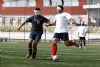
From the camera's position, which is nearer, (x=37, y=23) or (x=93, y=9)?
(x=37, y=23)

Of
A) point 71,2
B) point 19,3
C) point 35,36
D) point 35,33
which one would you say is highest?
point 35,33

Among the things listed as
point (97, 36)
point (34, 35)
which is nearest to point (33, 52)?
point (34, 35)

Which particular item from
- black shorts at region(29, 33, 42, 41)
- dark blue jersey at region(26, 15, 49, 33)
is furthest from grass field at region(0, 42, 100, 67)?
dark blue jersey at region(26, 15, 49, 33)

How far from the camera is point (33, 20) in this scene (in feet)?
59.4

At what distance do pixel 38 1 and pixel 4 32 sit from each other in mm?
22179

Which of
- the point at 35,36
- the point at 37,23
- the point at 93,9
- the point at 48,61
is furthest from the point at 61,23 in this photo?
the point at 93,9

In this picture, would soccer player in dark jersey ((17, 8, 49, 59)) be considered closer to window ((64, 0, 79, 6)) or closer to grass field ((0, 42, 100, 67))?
grass field ((0, 42, 100, 67))

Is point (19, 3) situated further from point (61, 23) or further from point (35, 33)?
point (61, 23)

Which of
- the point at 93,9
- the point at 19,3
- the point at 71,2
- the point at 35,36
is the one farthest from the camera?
the point at 19,3

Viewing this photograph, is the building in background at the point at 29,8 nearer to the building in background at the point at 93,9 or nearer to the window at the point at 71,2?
the window at the point at 71,2

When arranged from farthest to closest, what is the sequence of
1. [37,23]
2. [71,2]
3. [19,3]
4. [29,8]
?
[19,3], [29,8], [71,2], [37,23]

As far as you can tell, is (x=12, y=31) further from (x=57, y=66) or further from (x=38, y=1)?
(x=57, y=66)

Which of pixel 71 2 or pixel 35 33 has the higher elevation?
pixel 35 33

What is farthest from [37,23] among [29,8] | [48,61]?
[29,8]
